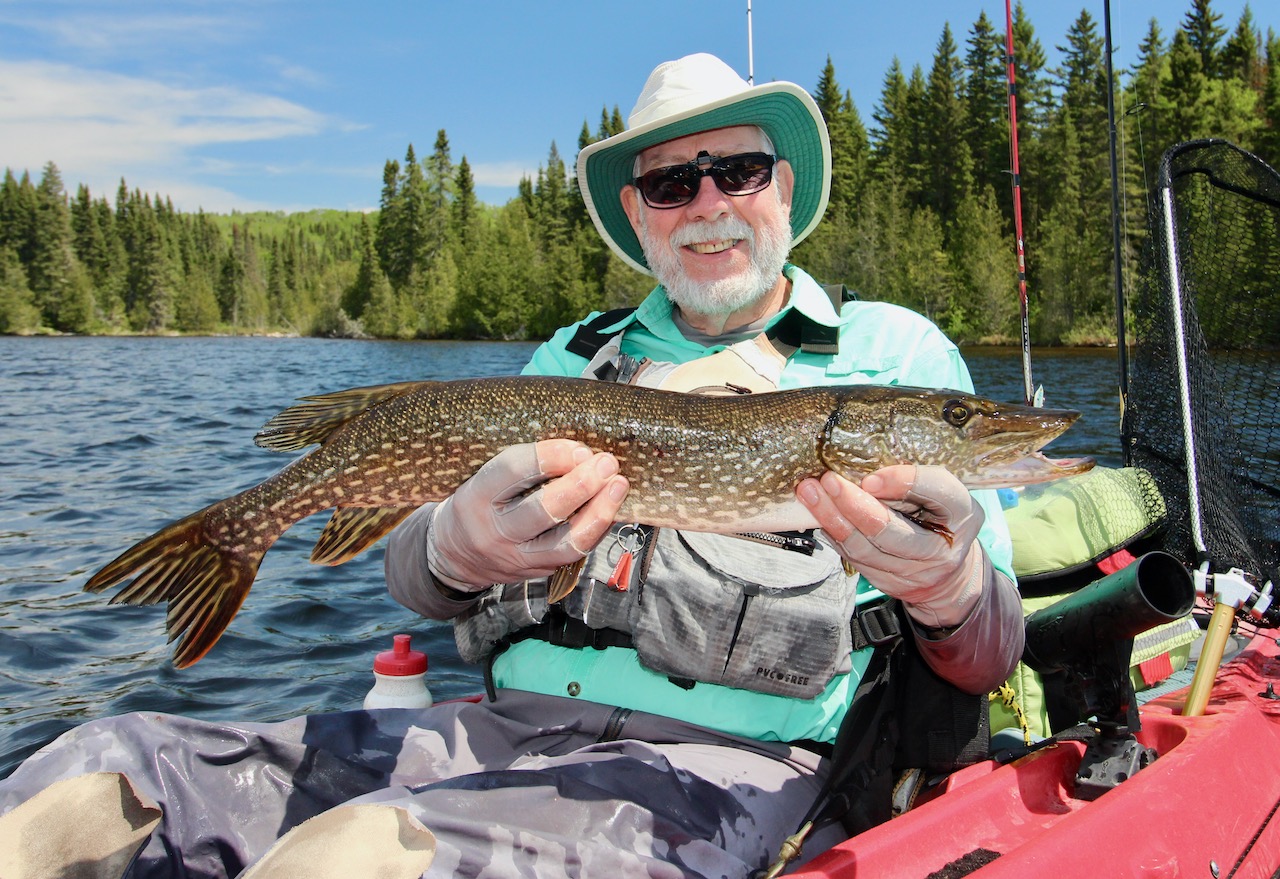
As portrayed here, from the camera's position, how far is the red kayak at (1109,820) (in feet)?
6.56

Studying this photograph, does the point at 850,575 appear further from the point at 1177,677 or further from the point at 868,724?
the point at 1177,677

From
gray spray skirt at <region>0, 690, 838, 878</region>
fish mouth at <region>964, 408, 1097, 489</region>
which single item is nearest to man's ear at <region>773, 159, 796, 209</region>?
fish mouth at <region>964, 408, 1097, 489</region>

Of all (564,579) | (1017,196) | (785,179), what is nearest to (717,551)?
(564,579)

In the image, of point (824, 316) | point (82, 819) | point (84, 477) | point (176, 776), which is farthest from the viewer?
point (84, 477)

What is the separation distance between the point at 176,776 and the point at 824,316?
7.37ft

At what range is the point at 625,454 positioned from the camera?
2.47 metres

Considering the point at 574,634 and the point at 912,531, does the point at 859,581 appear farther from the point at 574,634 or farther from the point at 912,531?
the point at 574,634

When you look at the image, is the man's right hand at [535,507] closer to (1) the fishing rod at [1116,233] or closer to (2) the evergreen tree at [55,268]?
(1) the fishing rod at [1116,233]

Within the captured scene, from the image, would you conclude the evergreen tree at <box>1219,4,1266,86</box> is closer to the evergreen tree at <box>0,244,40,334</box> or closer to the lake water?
the lake water

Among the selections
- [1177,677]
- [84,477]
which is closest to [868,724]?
[1177,677]

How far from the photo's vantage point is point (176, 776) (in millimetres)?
2332

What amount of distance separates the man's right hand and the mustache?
3.45ft

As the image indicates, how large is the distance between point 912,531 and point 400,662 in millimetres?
2071

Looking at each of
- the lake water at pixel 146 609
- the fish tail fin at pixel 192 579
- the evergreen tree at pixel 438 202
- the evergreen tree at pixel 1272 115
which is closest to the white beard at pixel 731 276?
the fish tail fin at pixel 192 579
